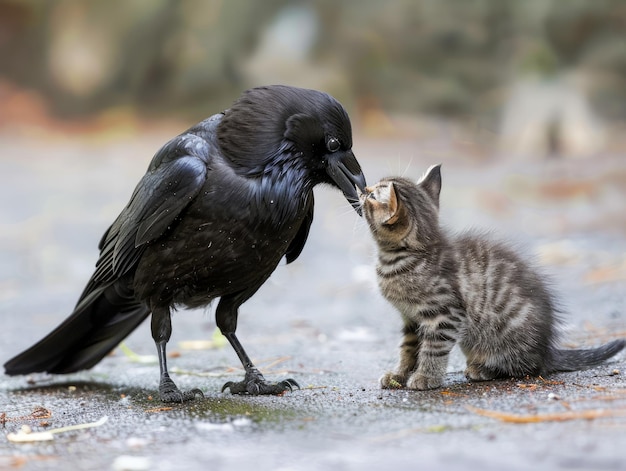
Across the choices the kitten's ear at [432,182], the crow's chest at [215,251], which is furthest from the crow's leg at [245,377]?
the kitten's ear at [432,182]

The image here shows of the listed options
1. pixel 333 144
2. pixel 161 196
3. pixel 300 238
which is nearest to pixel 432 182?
pixel 333 144

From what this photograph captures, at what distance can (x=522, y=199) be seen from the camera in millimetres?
10352

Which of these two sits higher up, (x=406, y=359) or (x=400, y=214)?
(x=400, y=214)

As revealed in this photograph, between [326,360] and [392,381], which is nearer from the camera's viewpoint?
[392,381]

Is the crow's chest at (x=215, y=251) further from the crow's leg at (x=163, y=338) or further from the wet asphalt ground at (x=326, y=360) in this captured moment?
the wet asphalt ground at (x=326, y=360)

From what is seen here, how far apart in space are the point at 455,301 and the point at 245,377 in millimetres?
1018

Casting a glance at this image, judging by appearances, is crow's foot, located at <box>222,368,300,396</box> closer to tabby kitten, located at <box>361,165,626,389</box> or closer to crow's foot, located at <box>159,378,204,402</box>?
crow's foot, located at <box>159,378,204,402</box>

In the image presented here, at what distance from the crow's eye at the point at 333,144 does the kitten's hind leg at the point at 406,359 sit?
31.8 inches

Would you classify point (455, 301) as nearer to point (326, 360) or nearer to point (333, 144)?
point (333, 144)

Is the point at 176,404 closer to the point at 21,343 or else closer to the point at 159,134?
the point at 21,343

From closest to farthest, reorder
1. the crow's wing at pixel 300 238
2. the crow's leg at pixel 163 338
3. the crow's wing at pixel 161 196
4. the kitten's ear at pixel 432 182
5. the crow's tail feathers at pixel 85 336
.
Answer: the crow's wing at pixel 161 196
the crow's leg at pixel 163 338
the kitten's ear at pixel 432 182
the crow's wing at pixel 300 238
the crow's tail feathers at pixel 85 336

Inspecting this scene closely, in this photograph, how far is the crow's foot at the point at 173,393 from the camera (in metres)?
3.50

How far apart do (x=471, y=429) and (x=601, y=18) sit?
10548 mm

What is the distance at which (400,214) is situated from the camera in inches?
134
